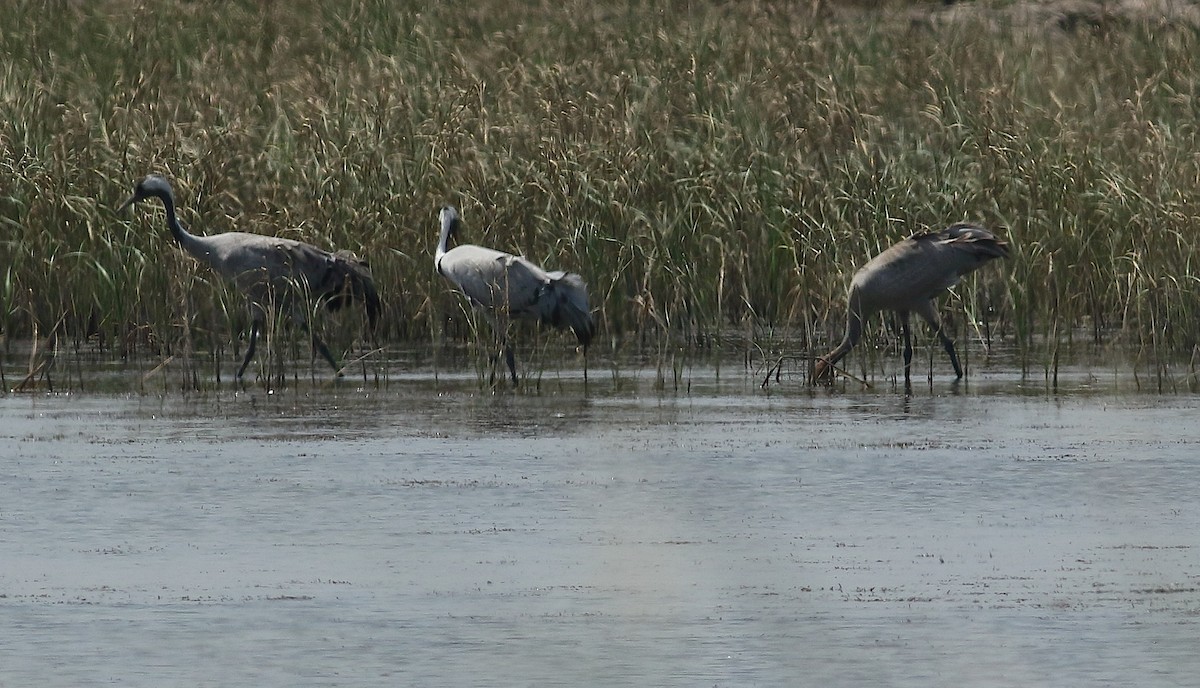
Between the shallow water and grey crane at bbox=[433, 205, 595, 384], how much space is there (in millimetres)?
705

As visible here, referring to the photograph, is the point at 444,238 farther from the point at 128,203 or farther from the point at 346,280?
the point at 128,203

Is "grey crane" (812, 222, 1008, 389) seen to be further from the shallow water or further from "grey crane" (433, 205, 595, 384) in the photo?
"grey crane" (433, 205, 595, 384)

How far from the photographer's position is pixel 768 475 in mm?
8000

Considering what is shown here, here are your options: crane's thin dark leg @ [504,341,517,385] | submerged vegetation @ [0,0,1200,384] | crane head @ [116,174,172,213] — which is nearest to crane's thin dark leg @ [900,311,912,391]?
submerged vegetation @ [0,0,1200,384]

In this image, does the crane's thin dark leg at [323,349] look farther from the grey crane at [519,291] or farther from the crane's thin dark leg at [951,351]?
the crane's thin dark leg at [951,351]

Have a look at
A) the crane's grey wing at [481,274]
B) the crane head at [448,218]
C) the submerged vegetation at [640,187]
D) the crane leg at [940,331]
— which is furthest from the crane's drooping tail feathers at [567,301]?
the crane leg at [940,331]

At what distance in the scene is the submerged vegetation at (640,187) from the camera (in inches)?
454

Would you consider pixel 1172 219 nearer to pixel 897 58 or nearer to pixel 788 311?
pixel 788 311

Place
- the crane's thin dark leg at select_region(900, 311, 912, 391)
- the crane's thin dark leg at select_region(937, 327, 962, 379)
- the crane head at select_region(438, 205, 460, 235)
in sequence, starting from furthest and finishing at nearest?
the crane head at select_region(438, 205, 460, 235) < the crane's thin dark leg at select_region(937, 327, 962, 379) < the crane's thin dark leg at select_region(900, 311, 912, 391)

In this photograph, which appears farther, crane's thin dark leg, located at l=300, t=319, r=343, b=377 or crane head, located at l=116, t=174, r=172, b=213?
crane head, located at l=116, t=174, r=172, b=213

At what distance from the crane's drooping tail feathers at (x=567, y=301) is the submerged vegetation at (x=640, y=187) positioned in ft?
0.98

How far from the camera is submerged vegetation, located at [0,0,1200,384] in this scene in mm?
11523

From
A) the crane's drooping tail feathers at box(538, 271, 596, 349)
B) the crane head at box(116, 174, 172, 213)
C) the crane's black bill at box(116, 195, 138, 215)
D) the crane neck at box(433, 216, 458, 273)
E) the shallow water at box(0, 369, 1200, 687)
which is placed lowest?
the shallow water at box(0, 369, 1200, 687)

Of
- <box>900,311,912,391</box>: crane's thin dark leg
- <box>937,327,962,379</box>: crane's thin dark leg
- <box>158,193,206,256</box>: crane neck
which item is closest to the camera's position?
<box>900,311,912,391</box>: crane's thin dark leg
